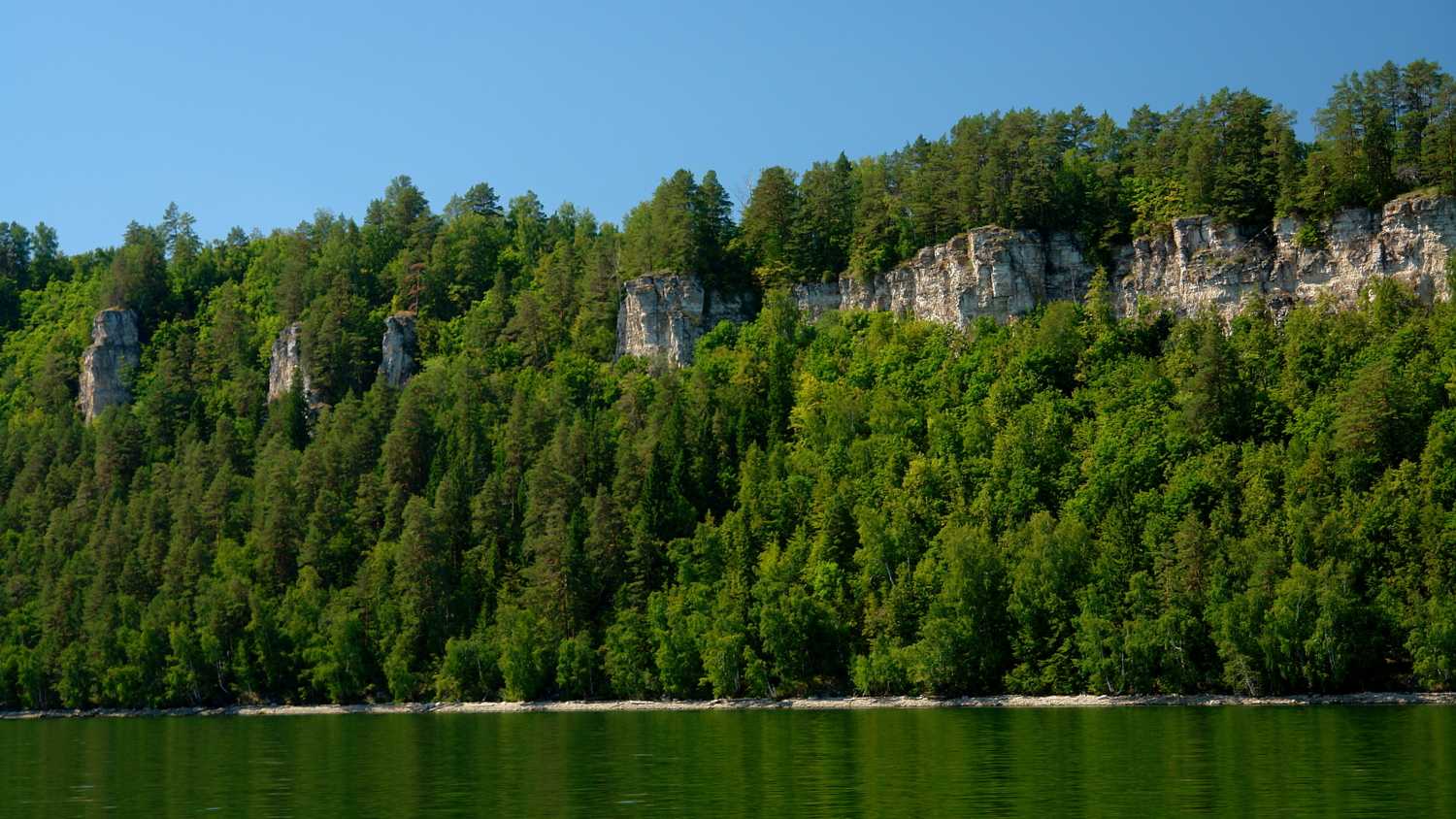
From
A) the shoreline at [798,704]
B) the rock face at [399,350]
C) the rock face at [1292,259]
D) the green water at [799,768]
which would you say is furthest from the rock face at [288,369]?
the green water at [799,768]

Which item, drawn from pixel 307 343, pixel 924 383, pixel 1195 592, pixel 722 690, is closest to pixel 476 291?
pixel 307 343

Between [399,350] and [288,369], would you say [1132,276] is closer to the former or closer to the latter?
[399,350]

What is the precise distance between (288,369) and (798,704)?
260 feet

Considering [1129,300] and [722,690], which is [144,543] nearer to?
[722,690]

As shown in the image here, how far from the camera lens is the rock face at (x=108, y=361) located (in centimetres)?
16738

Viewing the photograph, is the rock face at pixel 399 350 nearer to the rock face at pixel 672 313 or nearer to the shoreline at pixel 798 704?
the rock face at pixel 672 313

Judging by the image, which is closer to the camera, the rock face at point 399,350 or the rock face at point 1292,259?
the rock face at point 1292,259

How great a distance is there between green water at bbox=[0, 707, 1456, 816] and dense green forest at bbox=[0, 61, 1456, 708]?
14629 mm

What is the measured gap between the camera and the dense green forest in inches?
3671

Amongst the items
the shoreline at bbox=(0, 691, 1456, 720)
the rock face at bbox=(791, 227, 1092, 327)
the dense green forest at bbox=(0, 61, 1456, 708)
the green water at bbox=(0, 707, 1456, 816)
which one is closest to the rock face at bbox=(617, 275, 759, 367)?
the dense green forest at bbox=(0, 61, 1456, 708)

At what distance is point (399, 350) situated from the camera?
156000mm

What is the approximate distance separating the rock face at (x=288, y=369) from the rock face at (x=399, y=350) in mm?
6852

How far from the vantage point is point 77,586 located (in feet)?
419

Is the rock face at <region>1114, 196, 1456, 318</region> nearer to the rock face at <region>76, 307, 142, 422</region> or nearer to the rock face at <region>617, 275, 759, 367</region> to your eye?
the rock face at <region>617, 275, 759, 367</region>
